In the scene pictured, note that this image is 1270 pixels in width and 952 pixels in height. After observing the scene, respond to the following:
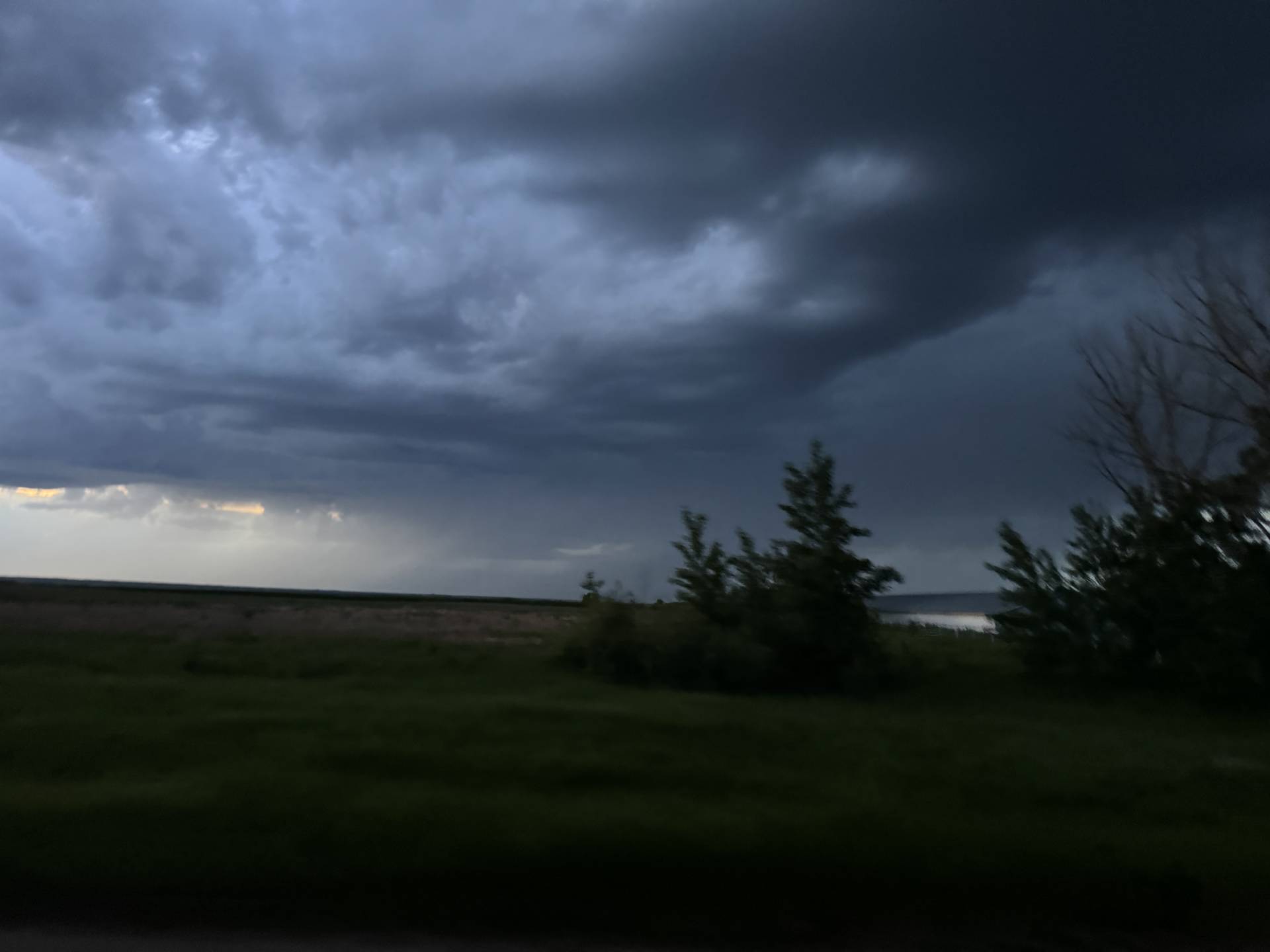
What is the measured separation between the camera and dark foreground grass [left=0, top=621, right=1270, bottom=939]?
835 centimetres

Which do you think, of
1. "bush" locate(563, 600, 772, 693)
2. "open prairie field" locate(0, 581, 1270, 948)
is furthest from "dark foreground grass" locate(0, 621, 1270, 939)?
"bush" locate(563, 600, 772, 693)

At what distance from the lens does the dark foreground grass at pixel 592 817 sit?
8.35 meters

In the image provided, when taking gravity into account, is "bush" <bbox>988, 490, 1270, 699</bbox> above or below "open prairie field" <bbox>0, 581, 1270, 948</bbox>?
above

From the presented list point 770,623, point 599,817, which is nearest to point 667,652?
point 770,623

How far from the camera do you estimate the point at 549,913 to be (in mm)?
8305

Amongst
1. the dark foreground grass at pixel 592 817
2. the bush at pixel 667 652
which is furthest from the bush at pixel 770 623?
the dark foreground grass at pixel 592 817

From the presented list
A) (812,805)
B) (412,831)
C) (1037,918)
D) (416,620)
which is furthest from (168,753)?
(416,620)

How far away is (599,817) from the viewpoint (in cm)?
967

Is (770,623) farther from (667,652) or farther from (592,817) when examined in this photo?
(592,817)

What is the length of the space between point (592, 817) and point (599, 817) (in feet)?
0.25

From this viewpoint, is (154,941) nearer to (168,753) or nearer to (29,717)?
(168,753)

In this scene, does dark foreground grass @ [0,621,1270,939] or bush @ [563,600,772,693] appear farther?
bush @ [563,600,772,693]

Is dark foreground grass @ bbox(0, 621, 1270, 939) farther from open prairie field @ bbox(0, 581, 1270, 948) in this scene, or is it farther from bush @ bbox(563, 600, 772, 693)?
bush @ bbox(563, 600, 772, 693)

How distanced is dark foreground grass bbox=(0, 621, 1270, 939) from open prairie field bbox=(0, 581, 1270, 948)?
0.03 metres
